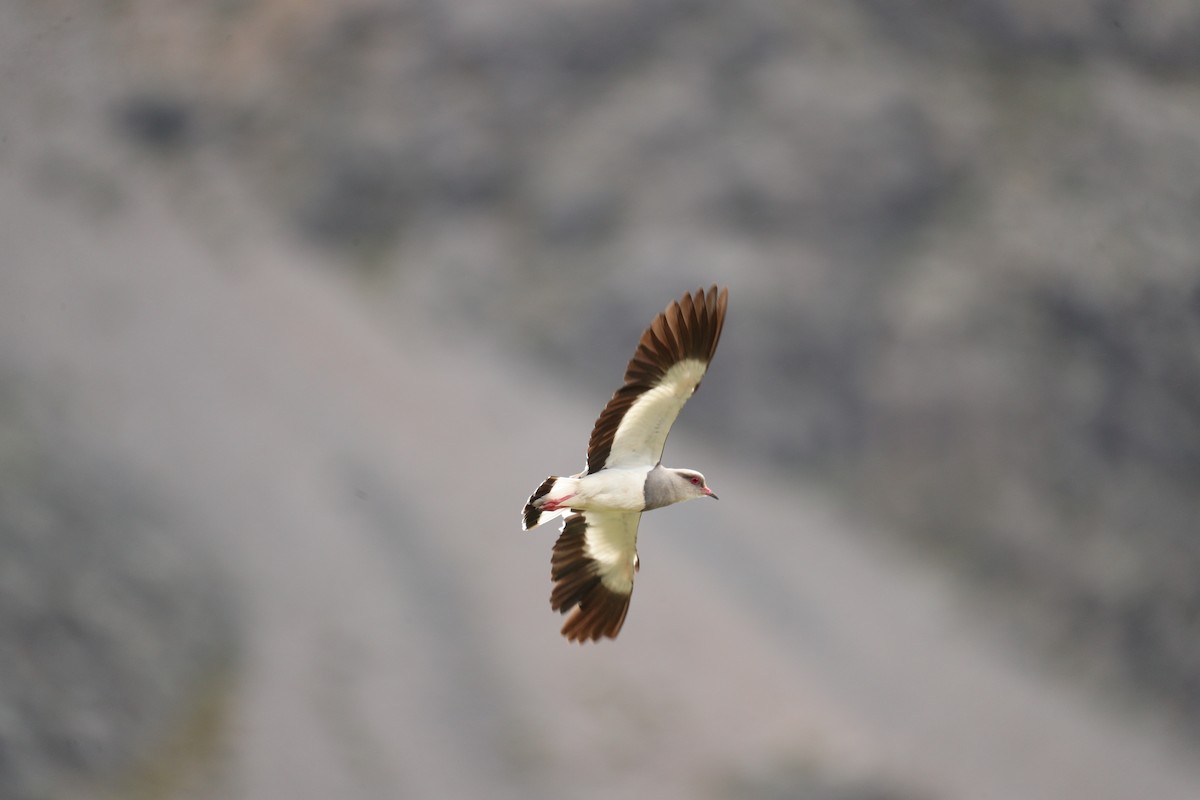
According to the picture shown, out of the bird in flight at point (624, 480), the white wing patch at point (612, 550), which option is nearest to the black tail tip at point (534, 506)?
the bird in flight at point (624, 480)

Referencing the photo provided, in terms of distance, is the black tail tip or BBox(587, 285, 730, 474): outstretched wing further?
the black tail tip

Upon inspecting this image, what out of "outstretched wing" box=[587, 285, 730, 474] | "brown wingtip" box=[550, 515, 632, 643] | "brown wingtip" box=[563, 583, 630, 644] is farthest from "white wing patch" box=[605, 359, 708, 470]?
"brown wingtip" box=[563, 583, 630, 644]

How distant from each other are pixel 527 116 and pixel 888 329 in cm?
396

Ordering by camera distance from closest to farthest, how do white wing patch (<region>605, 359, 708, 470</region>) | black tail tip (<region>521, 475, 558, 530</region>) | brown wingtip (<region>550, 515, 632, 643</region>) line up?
white wing patch (<region>605, 359, 708, 470</region>) < black tail tip (<region>521, 475, 558, 530</region>) < brown wingtip (<region>550, 515, 632, 643</region>)

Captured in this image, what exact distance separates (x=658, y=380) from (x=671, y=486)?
587 millimetres

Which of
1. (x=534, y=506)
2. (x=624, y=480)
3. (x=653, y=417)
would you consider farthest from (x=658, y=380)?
(x=534, y=506)

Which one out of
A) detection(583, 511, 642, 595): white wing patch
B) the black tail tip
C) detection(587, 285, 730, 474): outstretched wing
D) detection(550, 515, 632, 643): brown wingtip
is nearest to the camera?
detection(587, 285, 730, 474): outstretched wing

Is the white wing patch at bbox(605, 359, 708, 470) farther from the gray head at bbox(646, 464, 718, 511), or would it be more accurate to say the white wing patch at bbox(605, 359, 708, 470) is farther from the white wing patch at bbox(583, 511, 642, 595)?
the white wing patch at bbox(583, 511, 642, 595)

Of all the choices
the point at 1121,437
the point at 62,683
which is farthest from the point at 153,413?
the point at 1121,437

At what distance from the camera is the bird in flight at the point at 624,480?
5781 millimetres

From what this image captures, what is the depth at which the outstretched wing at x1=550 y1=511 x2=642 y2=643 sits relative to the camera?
21.1ft

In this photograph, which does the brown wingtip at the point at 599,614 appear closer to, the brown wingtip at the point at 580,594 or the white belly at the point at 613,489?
the brown wingtip at the point at 580,594

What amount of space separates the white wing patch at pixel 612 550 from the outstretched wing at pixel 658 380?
1.33 ft

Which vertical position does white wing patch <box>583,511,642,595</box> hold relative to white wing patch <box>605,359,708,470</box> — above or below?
below
